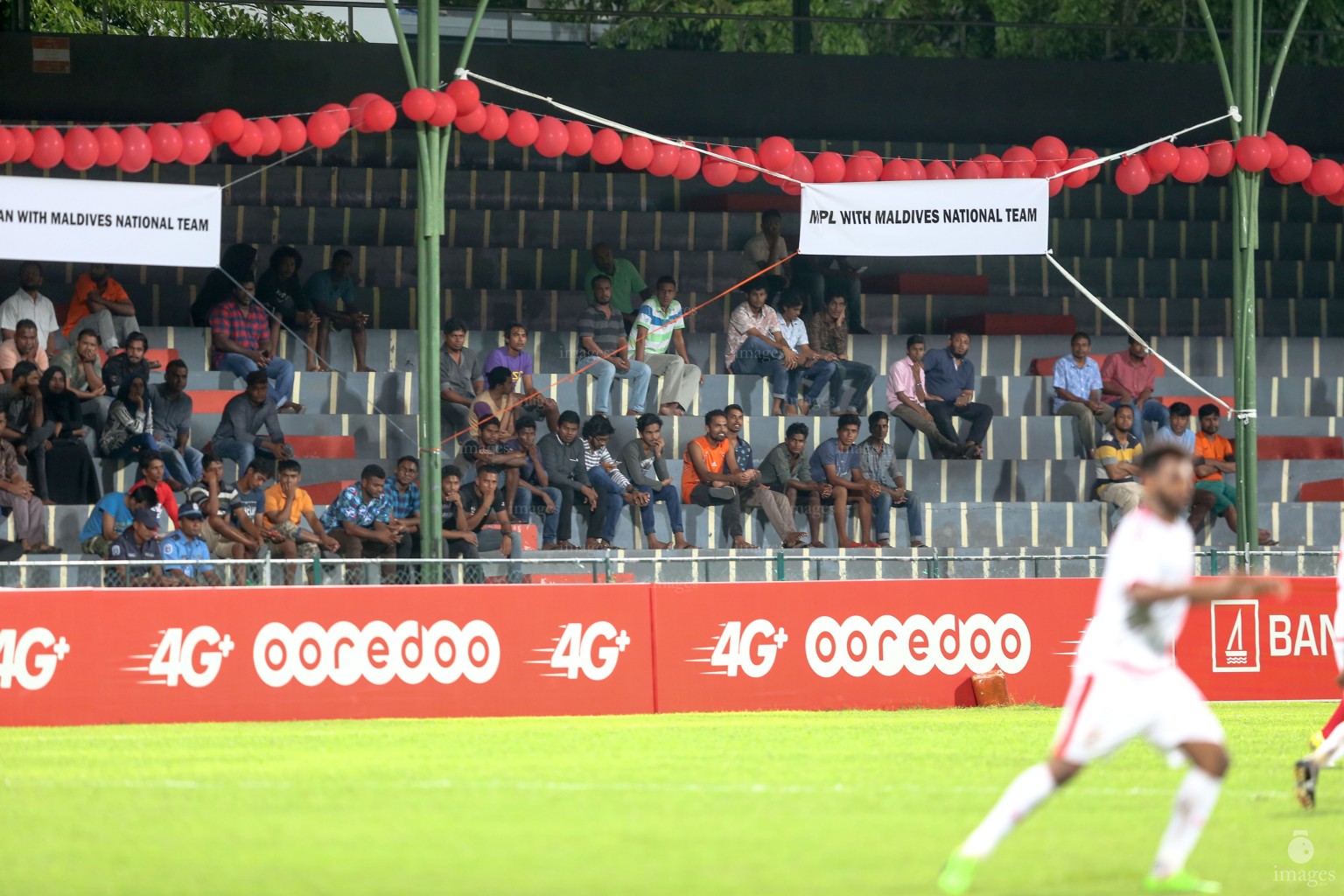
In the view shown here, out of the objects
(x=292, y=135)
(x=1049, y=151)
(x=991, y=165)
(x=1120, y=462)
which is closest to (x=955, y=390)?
(x=1120, y=462)

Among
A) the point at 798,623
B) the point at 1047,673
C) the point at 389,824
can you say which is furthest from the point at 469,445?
the point at 389,824

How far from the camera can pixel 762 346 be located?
74.0 feet

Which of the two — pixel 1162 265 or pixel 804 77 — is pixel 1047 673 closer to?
pixel 1162 265

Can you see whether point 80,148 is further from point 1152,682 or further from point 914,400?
point 1152,682

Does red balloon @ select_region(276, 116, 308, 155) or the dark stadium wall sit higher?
the dark stadium wall

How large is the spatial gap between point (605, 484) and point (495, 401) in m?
1.71

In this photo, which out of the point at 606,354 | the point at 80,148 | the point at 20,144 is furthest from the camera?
the point at 606,354

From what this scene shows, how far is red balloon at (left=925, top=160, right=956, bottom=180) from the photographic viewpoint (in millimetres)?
19062

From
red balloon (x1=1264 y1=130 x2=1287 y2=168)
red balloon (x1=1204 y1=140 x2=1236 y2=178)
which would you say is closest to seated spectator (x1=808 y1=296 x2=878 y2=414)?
red balloon (x1=1204 y1=140 x2=1236 y2=178)

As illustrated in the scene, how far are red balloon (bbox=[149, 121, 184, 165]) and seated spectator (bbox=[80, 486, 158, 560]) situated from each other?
3257 mm

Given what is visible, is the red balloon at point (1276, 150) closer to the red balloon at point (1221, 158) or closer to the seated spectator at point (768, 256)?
the red balloon at point (1221, 158)

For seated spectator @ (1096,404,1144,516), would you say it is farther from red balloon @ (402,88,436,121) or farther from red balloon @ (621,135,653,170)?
red balloon @ (402,88,436,121)

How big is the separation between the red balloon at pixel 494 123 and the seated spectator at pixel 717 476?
426 centimetres

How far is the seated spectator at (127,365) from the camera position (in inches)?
778
